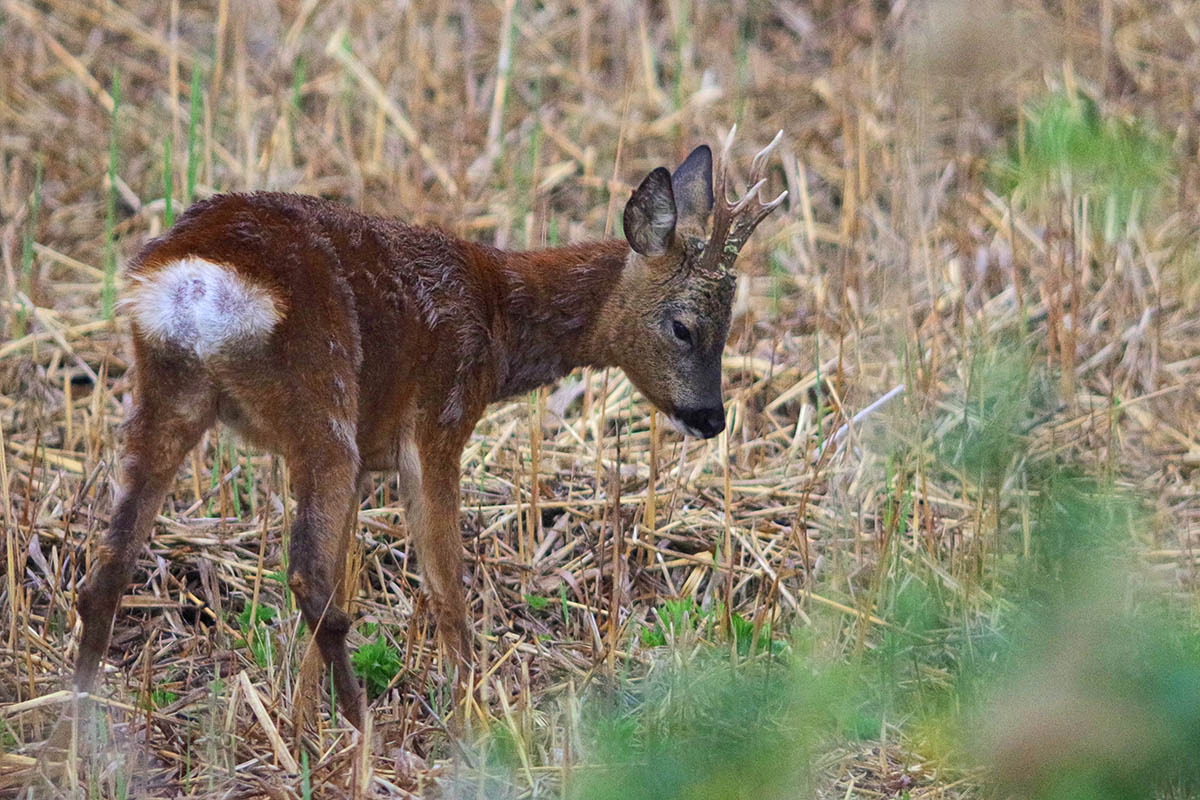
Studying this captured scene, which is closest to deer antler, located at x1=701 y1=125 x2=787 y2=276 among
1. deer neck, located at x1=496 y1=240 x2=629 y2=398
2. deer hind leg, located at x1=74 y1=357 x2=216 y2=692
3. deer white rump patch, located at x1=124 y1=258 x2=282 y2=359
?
deer neck, located at x1=496 y1=240 x2=629 y2=398

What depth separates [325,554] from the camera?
14.1 ft

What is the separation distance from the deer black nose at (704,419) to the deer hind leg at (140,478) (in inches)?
70.8

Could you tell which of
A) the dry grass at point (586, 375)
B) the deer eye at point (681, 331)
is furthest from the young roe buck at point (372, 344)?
the dry grass at point (586, 375)

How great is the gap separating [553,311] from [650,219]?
49cm

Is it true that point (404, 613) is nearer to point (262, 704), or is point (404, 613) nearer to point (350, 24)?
point (262, 704)

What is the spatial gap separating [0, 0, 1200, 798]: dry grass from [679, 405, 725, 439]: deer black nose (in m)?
0.21

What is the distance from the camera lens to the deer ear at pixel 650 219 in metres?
5.31

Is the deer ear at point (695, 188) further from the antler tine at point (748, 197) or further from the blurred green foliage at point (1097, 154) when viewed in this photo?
the blurred green foliage at point (1097, 154)

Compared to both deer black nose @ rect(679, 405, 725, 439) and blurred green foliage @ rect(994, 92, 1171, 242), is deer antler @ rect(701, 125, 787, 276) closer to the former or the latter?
deer black nose @ rect(679, 405, 725, 439)

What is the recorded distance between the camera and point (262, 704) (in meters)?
4.36

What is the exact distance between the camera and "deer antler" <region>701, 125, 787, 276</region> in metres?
4.97

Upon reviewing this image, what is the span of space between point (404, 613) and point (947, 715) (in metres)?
3.51

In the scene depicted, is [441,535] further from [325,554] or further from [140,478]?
[140,478]

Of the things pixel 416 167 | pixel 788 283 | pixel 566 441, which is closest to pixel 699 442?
pixel 566 441
